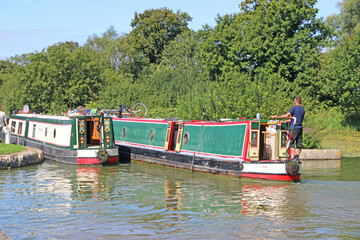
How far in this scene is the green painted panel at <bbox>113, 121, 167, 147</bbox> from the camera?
21984 millimetres

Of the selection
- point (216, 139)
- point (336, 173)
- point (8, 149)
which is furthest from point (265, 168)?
point (8, 149)

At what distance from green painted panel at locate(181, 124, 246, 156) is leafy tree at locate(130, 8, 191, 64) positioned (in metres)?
42.7

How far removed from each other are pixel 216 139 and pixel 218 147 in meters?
0.38

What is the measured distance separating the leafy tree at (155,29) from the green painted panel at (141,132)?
3718 cm

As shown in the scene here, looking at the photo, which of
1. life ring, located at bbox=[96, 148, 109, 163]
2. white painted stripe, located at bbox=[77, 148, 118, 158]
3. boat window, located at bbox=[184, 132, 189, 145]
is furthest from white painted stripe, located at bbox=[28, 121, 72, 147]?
boat window, located at bbox=[184, 132, 189, 145]

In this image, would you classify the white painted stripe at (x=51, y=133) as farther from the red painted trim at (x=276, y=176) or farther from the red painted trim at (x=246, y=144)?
the red painted trim at (x=276, y=176)

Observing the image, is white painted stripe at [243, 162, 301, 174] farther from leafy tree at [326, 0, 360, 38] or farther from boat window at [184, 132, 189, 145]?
leafy tree at [326, 0, 360, 38]

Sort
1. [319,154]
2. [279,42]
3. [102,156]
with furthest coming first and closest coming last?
[279,42]
[319,154]
[102,156]

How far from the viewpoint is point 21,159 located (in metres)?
19.0

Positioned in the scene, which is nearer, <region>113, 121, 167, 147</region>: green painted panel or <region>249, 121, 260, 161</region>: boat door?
<region>249, 121, 260, 161</region>: boat door

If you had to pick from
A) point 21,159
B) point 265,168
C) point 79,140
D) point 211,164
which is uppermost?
point 79,140

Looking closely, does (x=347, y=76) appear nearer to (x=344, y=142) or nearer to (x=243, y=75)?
(x=344, y=142)

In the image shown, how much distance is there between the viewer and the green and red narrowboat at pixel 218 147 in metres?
16.1

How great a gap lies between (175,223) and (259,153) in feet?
23.7
